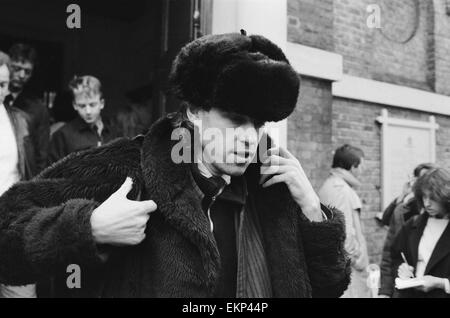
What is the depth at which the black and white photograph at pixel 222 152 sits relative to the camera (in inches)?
56.5

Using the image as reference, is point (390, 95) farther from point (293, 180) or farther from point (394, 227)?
point (293, 180)

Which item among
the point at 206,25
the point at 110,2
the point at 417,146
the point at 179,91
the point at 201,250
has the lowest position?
the point at 201,250

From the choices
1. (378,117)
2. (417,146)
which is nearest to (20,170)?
(378,117)

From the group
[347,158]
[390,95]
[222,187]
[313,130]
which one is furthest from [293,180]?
[390,95]

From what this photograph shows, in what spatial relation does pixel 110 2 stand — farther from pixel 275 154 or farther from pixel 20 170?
pixel 275 154

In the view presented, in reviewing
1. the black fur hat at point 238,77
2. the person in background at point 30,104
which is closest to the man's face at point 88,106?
the person in background at point 30,104

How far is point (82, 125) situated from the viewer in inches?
150

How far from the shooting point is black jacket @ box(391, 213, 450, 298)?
3.30m

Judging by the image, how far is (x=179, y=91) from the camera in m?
1.61

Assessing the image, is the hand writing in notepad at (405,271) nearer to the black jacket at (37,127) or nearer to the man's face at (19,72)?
the black jacket at (37,127)

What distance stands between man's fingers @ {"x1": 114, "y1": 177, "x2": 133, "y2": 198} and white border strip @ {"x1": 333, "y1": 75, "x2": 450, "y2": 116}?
4.92 m

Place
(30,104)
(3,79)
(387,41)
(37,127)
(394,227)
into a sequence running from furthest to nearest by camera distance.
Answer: (387,41), (394,227), (30,104), (37,127), (3,79)

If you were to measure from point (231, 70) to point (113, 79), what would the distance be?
6.36 meters

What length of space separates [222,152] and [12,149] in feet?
7.11
